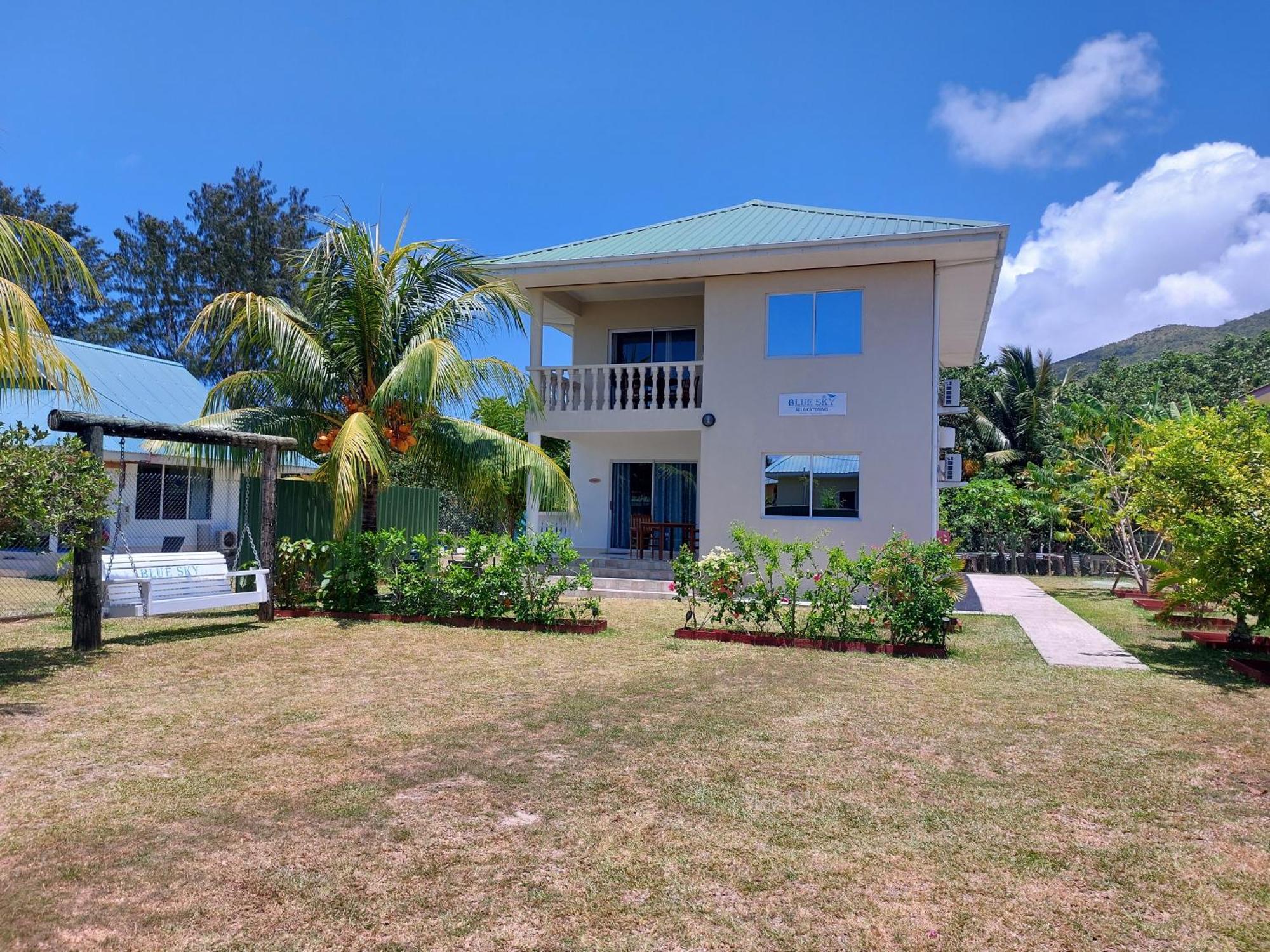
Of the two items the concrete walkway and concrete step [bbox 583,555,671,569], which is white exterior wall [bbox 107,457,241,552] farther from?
the concrete walkway

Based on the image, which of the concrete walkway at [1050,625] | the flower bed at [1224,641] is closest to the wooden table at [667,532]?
the concrete walkway at [1050,625]

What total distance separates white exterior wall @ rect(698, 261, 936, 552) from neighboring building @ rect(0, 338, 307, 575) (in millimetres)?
11114

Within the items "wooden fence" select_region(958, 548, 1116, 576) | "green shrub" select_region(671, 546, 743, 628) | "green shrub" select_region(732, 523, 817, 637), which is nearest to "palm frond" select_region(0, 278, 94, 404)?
"green shrub" select_region(671, 546, 743, 628)

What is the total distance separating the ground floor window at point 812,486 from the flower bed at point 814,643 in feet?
16.3

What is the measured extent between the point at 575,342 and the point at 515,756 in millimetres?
14603

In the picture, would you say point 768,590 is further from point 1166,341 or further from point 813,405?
point 1166,341

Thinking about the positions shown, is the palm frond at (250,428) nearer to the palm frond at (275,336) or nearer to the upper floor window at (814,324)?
the palm frond at (275,336)

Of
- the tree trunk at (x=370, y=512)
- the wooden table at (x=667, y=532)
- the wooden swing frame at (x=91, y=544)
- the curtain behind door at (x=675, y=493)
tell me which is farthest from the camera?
the curtain behind door at (x=675, y=493)

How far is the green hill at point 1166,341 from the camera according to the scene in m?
74.8

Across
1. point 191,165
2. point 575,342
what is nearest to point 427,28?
point 575,342

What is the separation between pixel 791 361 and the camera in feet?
52.2

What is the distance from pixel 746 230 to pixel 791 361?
9.19ft

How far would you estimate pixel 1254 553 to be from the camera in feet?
28.0

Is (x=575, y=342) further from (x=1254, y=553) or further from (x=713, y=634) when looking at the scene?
(x=1254, y=553)
